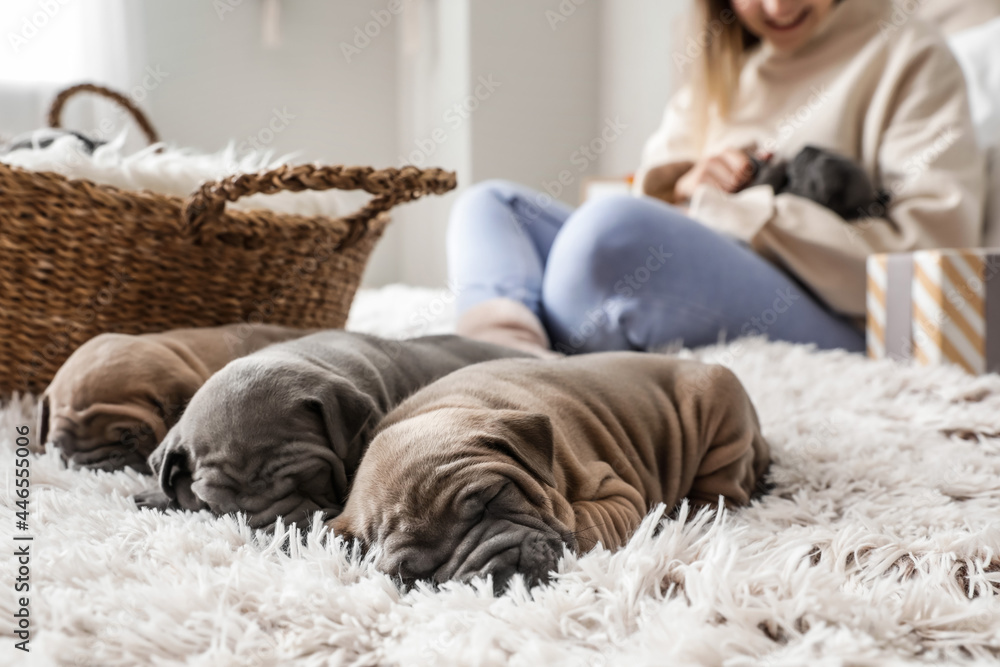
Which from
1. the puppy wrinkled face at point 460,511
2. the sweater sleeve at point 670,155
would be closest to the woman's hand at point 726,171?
the sweater sleeve at point 670,155

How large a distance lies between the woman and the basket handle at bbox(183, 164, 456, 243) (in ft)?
1.88

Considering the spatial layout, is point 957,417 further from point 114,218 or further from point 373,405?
point 114,218

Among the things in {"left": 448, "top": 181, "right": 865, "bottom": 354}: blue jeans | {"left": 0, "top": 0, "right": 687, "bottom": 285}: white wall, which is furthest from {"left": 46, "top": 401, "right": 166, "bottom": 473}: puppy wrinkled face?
{"left": 0, "top": 0, "right": 687, "bottom": 285}: white wall

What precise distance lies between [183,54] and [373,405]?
4.77 metres

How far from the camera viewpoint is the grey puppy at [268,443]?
1092 mm

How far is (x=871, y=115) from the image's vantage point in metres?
2.70

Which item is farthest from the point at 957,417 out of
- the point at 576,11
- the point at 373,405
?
the point at 576,11

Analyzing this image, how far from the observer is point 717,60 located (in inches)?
125

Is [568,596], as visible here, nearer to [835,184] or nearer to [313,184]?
[313,184]

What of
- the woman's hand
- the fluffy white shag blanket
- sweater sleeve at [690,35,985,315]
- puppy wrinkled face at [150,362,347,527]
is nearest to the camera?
the fluffy white shag blanket

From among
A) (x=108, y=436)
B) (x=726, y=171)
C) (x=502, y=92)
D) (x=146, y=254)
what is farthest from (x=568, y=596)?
(x=502, y=92)

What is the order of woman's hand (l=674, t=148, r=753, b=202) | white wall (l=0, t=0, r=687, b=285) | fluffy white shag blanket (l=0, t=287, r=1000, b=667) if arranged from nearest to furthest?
fluffy white shag blanket (l=0, t=287, r=1000, b=667) → woman's hand (l=674, t=148, r=753, b=202) → white wall (l=0, t=0, r=687, b=285)

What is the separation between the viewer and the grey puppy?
3.58ft

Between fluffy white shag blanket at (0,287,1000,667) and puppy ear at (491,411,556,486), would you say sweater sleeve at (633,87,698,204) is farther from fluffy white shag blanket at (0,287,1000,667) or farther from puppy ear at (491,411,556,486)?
puppy ear at (491,411,556,486)
